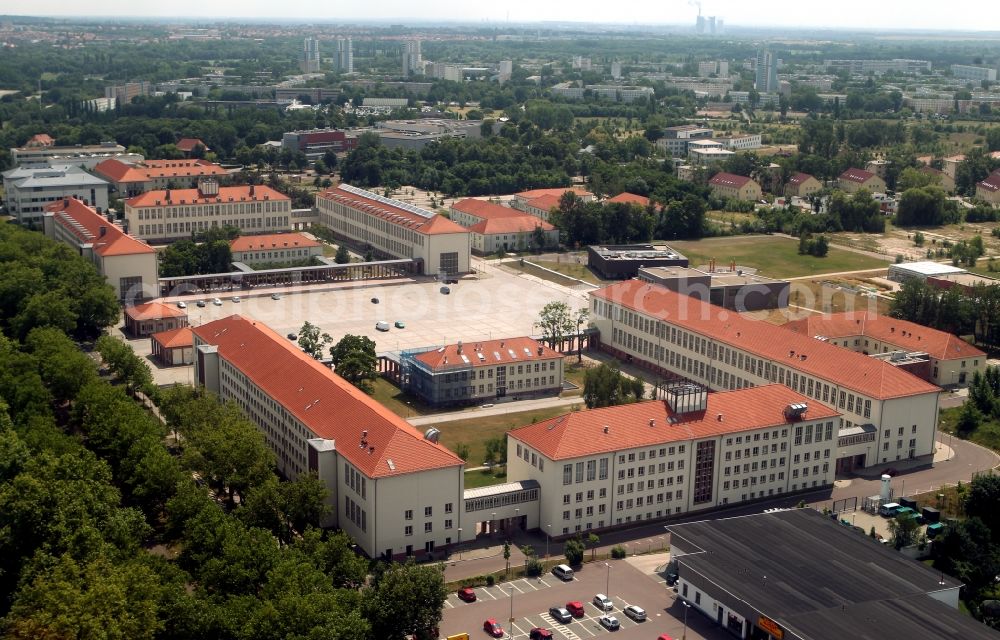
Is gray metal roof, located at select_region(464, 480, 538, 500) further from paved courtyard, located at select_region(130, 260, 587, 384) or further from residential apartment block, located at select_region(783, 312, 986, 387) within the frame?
residential apartment block, located at select_region(783, 312, 986, 387)

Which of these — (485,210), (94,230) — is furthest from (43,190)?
(485,210)

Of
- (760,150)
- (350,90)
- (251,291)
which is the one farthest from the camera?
(350,90)

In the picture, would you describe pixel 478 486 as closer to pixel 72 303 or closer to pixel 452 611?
pixel 452 611

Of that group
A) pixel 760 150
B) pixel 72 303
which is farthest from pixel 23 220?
pixel 760 150

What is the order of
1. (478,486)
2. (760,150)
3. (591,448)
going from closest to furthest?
(591,448) < (478,486) < (760,150)

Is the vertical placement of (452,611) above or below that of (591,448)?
below

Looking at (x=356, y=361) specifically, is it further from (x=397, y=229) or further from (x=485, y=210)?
(x=485, y=210)

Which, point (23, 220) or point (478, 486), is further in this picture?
point (23, 220)

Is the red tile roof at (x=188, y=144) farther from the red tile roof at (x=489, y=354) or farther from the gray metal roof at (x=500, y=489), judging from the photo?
the gray metal roof at (x=500, y=489)
